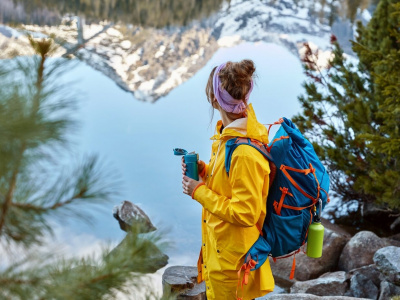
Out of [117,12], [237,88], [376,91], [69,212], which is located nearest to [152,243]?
[69,212]

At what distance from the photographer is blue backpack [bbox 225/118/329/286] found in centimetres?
193

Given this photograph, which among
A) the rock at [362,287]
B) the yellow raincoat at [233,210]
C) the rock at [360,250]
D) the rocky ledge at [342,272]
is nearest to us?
the yellow raincoat at [233,210]

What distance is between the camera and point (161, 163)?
365 inches

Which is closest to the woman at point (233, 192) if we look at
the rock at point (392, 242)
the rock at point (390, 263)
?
the rock at point (390, 263)

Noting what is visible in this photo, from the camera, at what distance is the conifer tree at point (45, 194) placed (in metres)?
1.02

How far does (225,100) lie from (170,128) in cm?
893

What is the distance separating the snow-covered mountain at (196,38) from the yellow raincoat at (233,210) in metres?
10.2

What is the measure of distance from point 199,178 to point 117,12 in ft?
50.4

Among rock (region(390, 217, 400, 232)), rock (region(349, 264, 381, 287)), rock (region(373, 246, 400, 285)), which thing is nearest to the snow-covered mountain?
rock (region(390, 217, 400, 232))

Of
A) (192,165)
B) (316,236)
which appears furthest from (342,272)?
(192,165)

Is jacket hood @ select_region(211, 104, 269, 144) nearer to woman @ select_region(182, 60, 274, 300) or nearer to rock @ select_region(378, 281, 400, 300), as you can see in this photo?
woman @ select_region(182, 60, 274, 300)

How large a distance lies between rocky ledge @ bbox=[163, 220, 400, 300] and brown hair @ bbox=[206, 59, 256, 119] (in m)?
1.36

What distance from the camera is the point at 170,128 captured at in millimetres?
10828

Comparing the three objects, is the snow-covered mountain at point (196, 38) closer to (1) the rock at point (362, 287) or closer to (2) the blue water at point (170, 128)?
(2) the blue water at point (170, 128)
